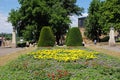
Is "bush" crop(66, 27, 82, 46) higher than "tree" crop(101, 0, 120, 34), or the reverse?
"tree" crop(101, 0, 120, 34)

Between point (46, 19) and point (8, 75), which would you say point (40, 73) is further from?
point (46, 19)

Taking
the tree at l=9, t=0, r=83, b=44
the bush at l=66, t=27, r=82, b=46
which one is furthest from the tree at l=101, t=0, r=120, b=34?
the bush at l=66, t=27, r=82, b=46

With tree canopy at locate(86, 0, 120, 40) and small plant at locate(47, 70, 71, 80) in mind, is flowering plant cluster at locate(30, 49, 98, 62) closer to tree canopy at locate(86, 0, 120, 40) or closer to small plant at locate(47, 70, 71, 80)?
small plant at locate(47, 70, 71, 80)

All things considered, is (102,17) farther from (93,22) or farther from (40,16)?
(40,16)

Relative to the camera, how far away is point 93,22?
63750mm

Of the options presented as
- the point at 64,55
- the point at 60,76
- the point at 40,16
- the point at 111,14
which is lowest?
the point at 60,76

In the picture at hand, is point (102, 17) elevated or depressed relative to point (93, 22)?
elevated

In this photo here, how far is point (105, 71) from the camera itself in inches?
385

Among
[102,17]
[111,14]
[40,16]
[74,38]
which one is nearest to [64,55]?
[74,38]

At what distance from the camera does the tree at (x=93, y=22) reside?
6378cm

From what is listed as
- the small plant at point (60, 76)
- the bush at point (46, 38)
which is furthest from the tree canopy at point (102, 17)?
the small plant at point (60, 76)

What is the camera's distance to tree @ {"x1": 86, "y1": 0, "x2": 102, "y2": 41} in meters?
63.8

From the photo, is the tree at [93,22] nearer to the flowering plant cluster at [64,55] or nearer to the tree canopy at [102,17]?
the tree canopy at [102,17]

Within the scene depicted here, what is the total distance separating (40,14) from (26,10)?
2.23 meters
